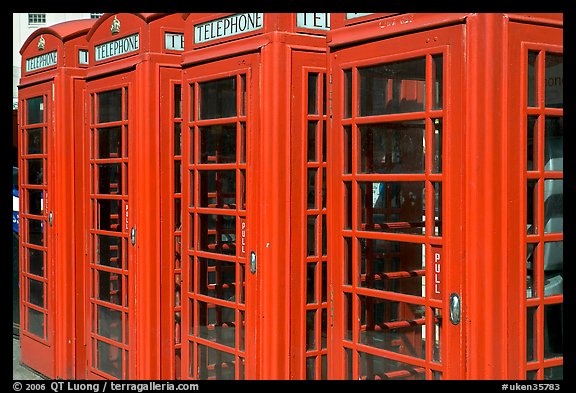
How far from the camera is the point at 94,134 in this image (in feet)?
19.6

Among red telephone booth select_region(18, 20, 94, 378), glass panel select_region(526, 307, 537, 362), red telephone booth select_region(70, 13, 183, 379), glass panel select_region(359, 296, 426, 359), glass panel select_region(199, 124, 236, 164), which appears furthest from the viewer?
red telephone booth select_region(18, 20, 94, 378)

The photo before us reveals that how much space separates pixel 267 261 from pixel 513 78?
166 centimetres

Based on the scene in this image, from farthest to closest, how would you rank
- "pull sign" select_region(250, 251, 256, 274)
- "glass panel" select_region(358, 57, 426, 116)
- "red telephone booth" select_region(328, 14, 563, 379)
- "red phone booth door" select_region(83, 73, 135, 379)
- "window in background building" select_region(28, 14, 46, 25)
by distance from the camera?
"window in background building" select_region(28, 14, 46, 25), "red phone booth door" select_region(83, 73, 135, 379), "pull sign" select_region(250, 251, 256, 274), "glass panel" select_region(358, 57, 426, 116), "red telephone booth" select_region(328, 14, 563, 379)

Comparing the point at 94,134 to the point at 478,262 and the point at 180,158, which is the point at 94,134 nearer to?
the point at 180,158

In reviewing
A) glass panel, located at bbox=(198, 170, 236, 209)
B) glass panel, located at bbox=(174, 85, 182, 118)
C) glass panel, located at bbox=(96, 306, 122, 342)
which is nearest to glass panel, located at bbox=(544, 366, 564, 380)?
glass panel, located at bbox=(198, 170, 236, 209)

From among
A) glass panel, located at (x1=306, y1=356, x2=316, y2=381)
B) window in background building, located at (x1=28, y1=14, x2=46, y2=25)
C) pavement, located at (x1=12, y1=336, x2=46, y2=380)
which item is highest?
window in background building, located at (x1=28, y1=14, x2=46, y2=25)

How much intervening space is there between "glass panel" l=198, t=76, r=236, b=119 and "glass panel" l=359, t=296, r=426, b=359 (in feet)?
4.34

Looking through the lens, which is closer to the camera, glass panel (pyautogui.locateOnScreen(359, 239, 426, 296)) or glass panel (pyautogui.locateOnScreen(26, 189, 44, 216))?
glass panel (pyautogui.locateOnScreen(359, 239, 426, 296))

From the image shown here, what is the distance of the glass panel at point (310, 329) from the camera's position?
4.61 metres

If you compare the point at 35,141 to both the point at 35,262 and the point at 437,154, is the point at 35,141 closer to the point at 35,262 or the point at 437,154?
the point at 35,262

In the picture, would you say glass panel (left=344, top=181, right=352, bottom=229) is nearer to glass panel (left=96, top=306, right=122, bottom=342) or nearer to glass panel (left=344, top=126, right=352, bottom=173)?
glass panel (left=344, top=126, right=352, bottom=173)

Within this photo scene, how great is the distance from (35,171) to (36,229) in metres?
0.47

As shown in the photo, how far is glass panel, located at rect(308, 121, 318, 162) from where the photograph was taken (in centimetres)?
455

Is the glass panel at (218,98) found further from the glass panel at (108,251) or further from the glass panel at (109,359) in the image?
the glass panel at (109,359)
